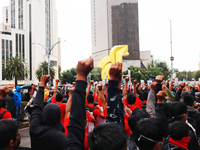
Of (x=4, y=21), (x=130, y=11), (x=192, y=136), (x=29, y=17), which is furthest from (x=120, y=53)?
(x=130, y=11)

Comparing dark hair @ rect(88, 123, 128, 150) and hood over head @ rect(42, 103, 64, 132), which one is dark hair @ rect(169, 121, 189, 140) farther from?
hood over head @ rect(42, 103, 64, 132)

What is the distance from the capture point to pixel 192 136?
2754 millimetres

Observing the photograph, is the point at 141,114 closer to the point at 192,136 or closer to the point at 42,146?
the point at 192,136

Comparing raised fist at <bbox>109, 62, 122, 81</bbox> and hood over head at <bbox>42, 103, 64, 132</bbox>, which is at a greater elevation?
raised fist at <bbox>109, 62, 122, 81</bbox>

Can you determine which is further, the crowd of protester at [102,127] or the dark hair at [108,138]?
the crowd of protester at [102,127]

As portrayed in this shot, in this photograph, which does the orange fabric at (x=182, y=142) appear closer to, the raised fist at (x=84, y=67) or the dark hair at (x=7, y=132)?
the raised fist at (x=84, y=67)

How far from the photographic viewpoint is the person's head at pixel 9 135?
2.03 m

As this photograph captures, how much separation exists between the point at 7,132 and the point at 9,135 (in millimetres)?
36

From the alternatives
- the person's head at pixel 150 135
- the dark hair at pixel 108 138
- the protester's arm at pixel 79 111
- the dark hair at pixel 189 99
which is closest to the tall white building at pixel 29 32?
the dark hair at pixel 189 99

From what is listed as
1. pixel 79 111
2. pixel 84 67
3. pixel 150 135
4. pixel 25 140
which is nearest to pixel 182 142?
pixel 150 135

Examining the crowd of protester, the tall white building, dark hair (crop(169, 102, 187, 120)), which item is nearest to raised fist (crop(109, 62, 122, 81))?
the crowd of protester

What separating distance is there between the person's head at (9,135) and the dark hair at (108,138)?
100 cm

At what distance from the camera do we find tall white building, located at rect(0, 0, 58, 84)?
64438mm

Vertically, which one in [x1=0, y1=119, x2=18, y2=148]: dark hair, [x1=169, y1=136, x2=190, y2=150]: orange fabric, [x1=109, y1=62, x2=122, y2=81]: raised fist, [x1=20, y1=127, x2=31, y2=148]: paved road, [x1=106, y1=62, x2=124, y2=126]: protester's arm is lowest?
[x1=20, y1=127, x2=31, y2=148]: paved road
